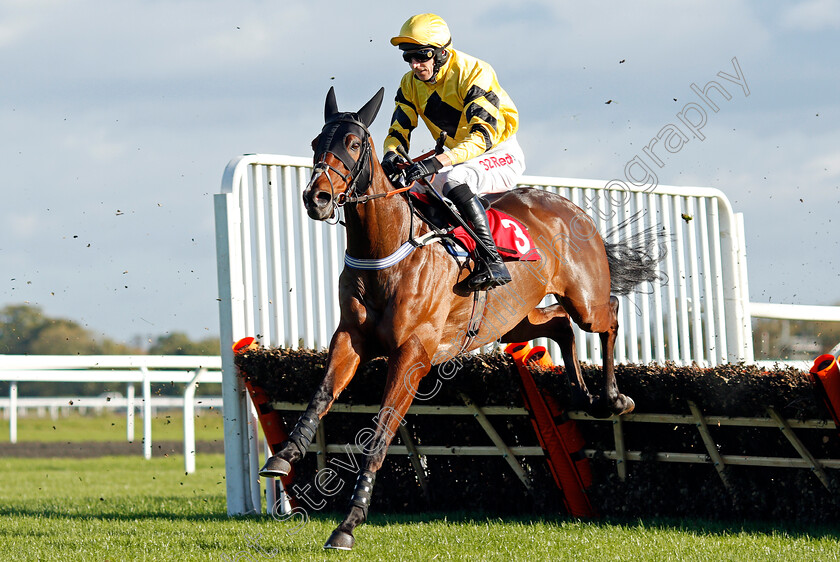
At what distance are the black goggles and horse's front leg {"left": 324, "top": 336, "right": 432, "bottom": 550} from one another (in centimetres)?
148

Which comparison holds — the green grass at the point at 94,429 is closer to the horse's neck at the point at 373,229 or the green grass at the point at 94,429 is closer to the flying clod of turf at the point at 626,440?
the flying clod of turf at the point at 626,440

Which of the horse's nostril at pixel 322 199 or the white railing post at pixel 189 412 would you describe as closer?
the horse's nostril at pixel 322 199

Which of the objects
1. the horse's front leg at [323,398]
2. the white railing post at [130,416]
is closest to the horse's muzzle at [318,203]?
the horse's front leg at [323,398]

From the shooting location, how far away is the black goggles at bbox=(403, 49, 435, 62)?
4969 millimetres

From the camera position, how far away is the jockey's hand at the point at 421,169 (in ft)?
15.2

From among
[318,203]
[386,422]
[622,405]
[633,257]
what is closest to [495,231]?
[622,405]

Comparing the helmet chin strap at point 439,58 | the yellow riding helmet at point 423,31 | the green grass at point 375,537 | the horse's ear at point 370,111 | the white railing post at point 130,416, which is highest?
the yellow riding helmet at point 423,31

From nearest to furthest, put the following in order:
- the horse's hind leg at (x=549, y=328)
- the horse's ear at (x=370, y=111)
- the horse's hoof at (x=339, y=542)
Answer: the horse's hoof at (x=339, y=542) → the horse's ear at (x=370, y=111) → the horse's hind leg at (x=549, y=328)

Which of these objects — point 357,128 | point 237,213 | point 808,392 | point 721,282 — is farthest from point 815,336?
point 357,128

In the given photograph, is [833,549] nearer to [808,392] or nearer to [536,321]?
[808,392]

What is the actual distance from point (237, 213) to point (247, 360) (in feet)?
3.08

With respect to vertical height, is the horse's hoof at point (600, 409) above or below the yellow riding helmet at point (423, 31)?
below

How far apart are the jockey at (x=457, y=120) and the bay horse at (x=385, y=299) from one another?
7.5 inches

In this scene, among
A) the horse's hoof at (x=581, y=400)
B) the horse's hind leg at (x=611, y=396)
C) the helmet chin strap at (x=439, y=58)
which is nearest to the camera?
the helmet chin strap at (x=439, y=58)
